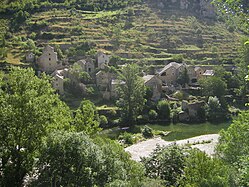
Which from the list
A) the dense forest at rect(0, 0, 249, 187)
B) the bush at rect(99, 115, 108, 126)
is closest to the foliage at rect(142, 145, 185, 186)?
the dense forest at rect(0, 0, 249, 187)

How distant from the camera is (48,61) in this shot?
66125 millimetres

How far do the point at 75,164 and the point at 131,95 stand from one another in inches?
1372

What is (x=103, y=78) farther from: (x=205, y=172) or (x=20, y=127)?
(x=205, y=172)

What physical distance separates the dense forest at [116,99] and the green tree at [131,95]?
0.49 feet

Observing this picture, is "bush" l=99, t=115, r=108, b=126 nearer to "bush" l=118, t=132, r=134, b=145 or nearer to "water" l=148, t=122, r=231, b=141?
"water" l=148, t=122, r=231, b=141

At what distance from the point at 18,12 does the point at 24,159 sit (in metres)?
78.8

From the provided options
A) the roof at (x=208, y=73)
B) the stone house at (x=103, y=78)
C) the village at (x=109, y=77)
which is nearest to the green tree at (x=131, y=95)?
the village at (x=109, y=77)

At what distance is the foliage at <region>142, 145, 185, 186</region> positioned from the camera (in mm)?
21109

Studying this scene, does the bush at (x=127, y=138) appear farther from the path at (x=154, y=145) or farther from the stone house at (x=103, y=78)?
the stone house at (x=103, y=78)

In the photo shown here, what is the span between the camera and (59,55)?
229 feet

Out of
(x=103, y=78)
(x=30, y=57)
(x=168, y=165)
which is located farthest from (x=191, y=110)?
(x=30, y=57)

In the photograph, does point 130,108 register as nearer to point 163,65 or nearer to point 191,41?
point 163,65

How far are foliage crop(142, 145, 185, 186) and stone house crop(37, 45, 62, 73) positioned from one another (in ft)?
154

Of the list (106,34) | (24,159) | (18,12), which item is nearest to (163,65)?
(106,34)
